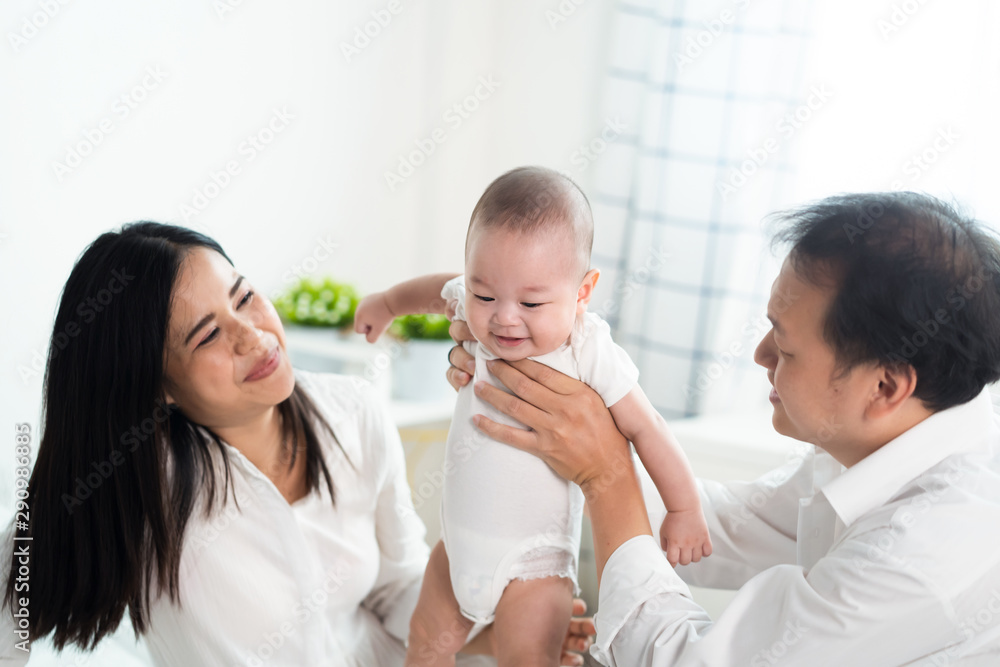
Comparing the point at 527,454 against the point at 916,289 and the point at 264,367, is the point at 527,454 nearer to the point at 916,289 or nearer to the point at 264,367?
the point at 264,367

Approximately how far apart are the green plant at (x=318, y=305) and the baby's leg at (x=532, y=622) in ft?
6.00

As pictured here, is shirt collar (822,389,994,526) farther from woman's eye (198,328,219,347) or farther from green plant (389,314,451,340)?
green plant (389,314,451,340)

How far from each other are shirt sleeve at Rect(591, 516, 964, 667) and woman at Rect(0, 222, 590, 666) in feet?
1.47

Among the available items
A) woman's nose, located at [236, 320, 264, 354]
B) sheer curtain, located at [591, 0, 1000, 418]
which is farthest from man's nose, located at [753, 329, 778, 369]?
sheer curtain, located at [591, 0, 1000, 418]

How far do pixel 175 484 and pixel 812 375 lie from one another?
1109 mm

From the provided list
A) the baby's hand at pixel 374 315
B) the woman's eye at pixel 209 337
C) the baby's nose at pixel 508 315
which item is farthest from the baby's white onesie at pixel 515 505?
the woman's eye at pixel 209 337

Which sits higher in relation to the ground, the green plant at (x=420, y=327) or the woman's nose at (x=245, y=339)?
the woman's nose at (x=245, y=339)

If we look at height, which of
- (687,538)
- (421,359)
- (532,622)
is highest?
(687,538)

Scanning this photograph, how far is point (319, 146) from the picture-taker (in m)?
3.04

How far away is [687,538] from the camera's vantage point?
4.01 ft

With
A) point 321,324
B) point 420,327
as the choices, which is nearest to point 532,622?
point 420,327

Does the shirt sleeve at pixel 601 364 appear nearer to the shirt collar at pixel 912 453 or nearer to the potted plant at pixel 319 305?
the shirt collar at pixel 912 453

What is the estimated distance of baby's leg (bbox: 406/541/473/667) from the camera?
→ 1.34m

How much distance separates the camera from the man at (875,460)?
951 mm
